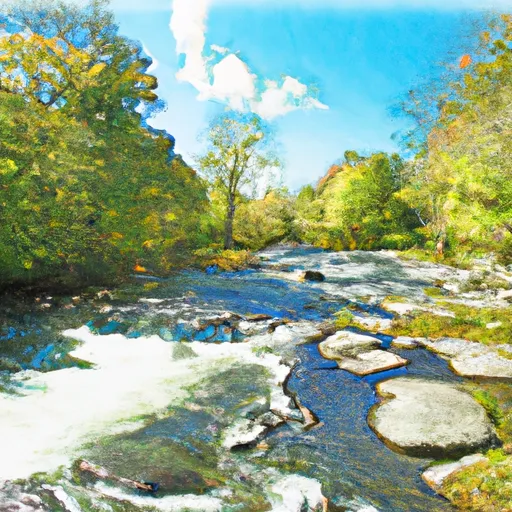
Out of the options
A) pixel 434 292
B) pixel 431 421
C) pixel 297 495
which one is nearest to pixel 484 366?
pixel 431 421

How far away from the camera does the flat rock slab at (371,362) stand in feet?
28.2

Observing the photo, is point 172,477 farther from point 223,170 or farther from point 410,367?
point 223,170

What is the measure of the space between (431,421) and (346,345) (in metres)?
3.53

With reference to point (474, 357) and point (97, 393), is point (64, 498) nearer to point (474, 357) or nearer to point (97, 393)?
point (97, 393)

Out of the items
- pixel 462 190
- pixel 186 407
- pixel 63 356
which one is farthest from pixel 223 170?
pixel 186 407

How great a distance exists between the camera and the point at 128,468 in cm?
504

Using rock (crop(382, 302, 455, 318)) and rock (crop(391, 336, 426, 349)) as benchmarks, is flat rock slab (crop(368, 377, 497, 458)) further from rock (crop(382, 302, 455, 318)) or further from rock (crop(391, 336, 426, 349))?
rock (crop(382, 302, 455, 318))

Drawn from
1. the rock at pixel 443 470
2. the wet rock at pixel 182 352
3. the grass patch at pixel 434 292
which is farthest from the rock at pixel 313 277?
the rock at pixel 443 470

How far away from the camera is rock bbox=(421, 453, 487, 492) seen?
5023mm

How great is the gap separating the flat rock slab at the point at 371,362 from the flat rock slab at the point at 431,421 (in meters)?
0.94

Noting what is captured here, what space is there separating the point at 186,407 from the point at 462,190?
15352mm

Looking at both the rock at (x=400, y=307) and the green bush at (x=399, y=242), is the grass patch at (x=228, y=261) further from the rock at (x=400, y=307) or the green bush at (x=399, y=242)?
the green bush at (x=399, y=242)

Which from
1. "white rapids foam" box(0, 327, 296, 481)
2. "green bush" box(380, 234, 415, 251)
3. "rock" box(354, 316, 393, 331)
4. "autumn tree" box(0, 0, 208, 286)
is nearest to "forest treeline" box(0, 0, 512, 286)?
"autumn tree" box(0, 0, 208, 286)

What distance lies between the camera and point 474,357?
29.7 feet
